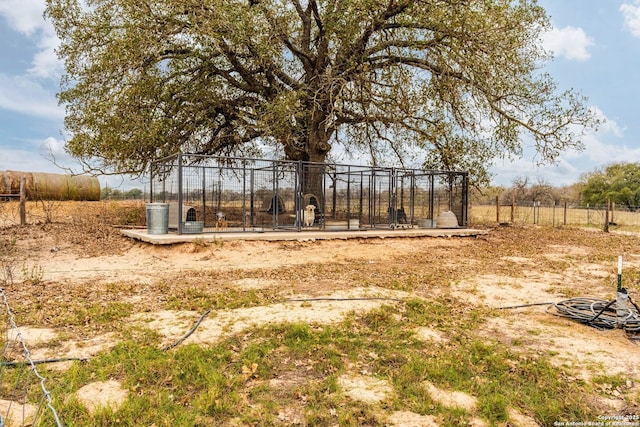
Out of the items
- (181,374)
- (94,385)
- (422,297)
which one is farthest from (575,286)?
(94,385)

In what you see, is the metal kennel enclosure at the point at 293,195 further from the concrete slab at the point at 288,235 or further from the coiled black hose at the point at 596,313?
the coiled black hose at the point at 596,313

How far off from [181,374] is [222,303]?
8.52ft

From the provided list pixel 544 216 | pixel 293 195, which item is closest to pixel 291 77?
pixel 293 195

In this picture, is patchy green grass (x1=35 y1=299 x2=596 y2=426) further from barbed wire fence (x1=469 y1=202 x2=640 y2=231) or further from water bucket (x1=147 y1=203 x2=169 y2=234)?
barbed wire fence (x1=469 y1=202 x2=640 y2=231)

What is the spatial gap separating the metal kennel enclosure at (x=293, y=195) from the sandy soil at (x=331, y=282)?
168 centimetres

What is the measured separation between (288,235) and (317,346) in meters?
9.37

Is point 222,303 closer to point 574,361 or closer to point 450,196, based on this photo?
point 574,361

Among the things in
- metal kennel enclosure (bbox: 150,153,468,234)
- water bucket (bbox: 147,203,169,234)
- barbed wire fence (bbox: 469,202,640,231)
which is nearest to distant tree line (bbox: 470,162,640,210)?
barbed wire fence (bbox: 469,202,640,231)

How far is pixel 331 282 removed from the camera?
353 inches

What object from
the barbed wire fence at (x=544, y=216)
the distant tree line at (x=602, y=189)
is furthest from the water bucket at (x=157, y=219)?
the distant tree line at (x=602, y=189)

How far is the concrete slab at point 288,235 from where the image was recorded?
42.2ft

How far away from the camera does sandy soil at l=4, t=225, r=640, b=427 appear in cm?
514

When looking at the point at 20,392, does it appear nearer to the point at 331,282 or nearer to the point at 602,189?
the point at 331,282

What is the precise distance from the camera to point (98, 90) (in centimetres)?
1627
